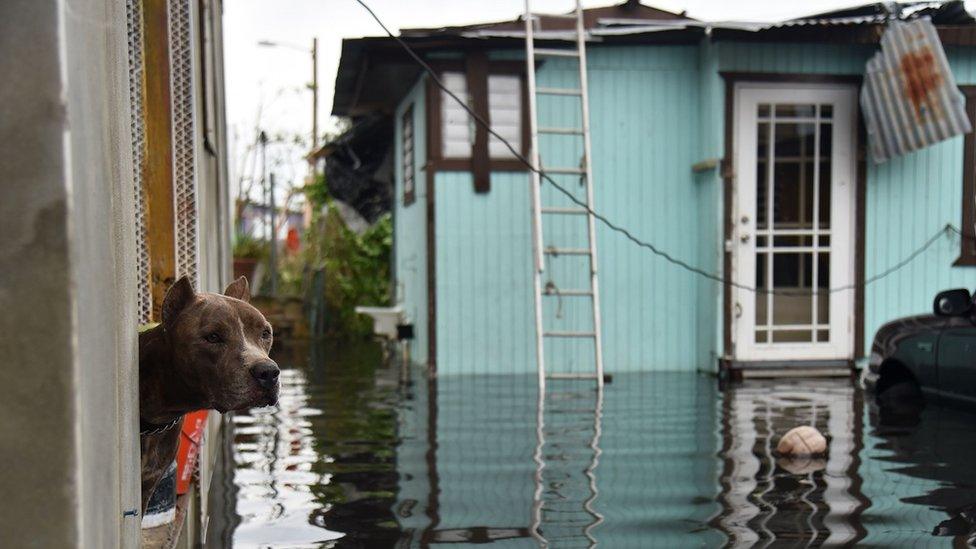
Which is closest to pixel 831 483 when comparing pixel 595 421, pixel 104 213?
pixel 595 421

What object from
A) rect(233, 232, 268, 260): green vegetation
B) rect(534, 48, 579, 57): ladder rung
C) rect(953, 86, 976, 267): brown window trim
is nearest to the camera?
rect(534, 48, 579, 57): ladder rung

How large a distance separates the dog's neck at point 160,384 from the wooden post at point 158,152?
54.4 inches

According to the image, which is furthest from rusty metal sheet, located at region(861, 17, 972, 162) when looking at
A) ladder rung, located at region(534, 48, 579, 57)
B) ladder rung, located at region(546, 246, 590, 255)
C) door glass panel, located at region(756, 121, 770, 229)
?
ladder rung, located at region(546, 246, 590, 255)

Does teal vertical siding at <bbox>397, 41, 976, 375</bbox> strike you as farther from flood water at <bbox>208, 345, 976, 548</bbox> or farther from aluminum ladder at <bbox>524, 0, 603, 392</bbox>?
flood water at <bbox>208, 345, 976, 548</bbox>

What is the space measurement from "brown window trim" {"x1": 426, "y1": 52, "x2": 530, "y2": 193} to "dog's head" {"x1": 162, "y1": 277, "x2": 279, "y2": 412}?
7.53 meters

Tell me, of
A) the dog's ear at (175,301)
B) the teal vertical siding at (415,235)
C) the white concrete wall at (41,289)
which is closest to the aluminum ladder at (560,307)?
the teal vertical siding at (415,235)

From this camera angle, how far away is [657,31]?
958 cm

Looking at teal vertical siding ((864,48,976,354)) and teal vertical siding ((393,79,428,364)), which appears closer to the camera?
teal vertical siding ((864,48,976,354))

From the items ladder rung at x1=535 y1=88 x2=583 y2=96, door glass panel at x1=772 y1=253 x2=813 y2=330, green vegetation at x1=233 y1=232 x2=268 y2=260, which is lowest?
door glass panel at x1=772 y1=253 x2=813 y2=330

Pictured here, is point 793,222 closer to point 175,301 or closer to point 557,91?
point 557,91

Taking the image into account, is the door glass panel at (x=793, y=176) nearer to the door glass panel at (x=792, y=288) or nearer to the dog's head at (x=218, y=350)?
the door glass panel at (x=792, y=288)

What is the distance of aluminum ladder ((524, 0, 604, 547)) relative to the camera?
5137 millimetres

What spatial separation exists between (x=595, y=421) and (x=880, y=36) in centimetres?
480

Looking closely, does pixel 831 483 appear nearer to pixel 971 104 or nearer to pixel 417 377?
pixel 417 377
